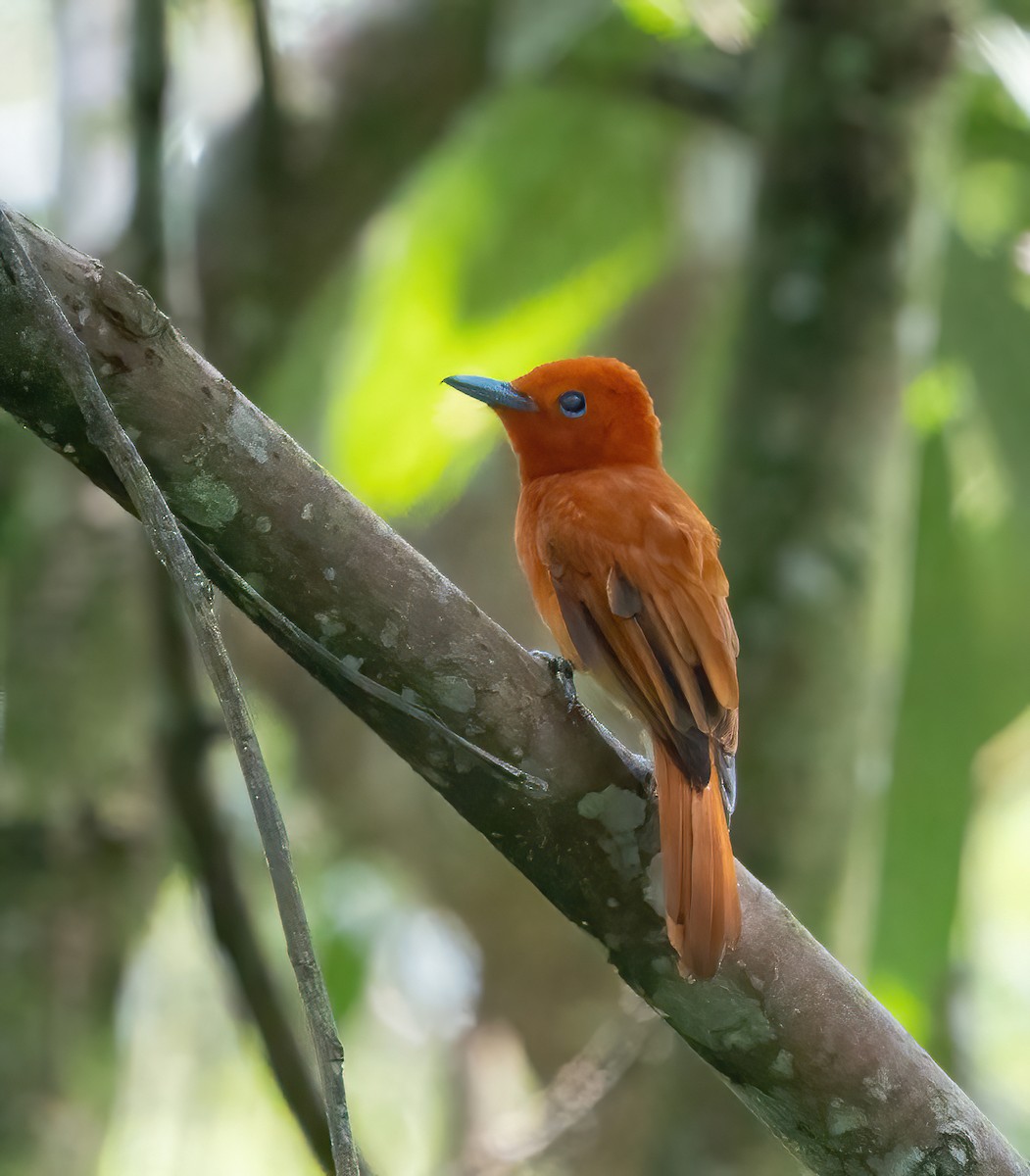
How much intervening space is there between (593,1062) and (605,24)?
3.34m

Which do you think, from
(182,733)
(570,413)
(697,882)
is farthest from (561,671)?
(182,733)

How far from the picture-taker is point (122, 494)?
5.63ft

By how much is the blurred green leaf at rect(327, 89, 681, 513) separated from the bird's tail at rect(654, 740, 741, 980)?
2808 millimetres

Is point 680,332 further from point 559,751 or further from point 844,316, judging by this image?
point 559,751

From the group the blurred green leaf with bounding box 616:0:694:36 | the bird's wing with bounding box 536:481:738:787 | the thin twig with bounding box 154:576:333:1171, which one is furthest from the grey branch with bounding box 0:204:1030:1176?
the blurred green leaf with bounding box 616:0:694:36

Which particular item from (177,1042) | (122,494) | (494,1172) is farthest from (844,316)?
(177,1042)

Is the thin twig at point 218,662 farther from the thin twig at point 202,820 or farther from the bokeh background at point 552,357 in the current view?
the thin twig at point 202,820

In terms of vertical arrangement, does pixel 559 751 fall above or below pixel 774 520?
below

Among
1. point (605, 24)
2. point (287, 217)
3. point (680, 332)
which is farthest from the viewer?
point (680, 332)

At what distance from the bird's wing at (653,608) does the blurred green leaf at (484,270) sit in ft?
6.52

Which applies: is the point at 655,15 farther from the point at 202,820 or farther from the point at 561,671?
the point at 561,671

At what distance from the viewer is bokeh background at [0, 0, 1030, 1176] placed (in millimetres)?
3699

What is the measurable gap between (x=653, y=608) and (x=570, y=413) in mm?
853

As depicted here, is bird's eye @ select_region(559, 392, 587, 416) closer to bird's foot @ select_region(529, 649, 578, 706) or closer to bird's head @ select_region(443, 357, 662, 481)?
bird's head @ select_region(443, 357, 662, 481)
